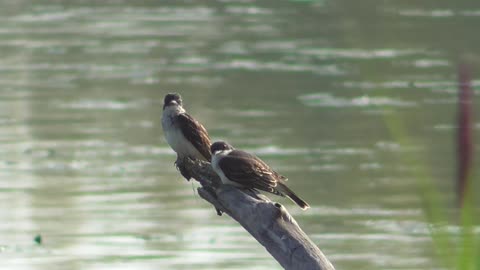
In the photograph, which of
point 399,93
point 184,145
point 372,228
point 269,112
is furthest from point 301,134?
point 184,145

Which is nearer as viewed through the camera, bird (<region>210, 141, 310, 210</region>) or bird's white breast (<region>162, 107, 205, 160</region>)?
bird (<region>210, 141, 310, 210</region>)

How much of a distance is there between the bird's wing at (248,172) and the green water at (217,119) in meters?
0.69

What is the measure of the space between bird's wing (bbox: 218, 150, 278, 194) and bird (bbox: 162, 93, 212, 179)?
0.83 m

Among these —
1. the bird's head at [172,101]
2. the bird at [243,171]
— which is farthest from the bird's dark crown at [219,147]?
the bird's head at [172,101]

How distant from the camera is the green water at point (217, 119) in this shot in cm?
871

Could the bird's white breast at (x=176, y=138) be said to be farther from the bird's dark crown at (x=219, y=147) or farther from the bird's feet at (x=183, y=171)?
the bird's dark crown at (x=219, y=147)

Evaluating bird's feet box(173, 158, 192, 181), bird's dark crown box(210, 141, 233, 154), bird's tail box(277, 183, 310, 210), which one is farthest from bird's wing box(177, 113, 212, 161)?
bird's dark crown box(210, 141, 233, 154)

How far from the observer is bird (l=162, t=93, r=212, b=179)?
237 inches

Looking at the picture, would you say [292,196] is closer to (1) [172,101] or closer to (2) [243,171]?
(2) [243,171]

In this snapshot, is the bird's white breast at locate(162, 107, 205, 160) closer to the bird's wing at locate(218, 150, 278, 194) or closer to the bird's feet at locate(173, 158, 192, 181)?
the bird's feet at locate(173, 158, 192, 181)

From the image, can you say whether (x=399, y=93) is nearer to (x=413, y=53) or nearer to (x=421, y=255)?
(x=413, y=53)

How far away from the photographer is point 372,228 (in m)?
8.99

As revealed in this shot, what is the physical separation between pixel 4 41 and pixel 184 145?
13922 mm

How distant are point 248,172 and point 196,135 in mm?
1353
